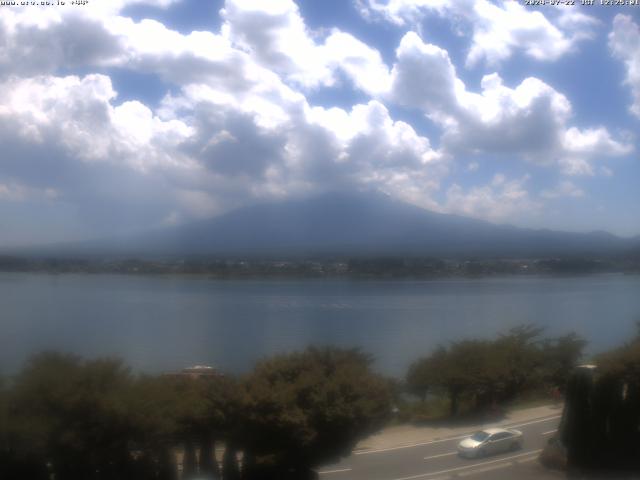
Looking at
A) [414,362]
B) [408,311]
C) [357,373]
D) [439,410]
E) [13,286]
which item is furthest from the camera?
[408,311]

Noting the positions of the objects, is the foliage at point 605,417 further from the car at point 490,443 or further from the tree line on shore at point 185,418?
the tree line on shore at point 185,418

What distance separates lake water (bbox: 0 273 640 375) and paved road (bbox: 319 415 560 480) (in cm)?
256

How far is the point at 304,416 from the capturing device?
9930 mm

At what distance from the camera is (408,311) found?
1471 inches

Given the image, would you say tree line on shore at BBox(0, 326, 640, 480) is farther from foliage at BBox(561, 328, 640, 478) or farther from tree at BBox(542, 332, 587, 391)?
tree at BBox(542, 332, 587, 391)

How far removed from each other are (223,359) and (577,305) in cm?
2629

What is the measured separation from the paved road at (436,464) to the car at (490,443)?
14 centimetres

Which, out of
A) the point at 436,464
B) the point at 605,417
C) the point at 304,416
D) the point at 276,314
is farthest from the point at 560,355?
the point at 276,314

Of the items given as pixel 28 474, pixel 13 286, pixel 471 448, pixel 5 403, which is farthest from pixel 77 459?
pixel 13 286

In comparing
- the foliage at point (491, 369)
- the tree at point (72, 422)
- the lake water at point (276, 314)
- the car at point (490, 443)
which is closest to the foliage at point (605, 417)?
the car at point (490, 443)

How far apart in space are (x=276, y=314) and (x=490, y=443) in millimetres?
22781

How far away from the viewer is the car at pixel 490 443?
10812 mm

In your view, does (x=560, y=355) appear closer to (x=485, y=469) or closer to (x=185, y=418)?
(x=485, y=469)

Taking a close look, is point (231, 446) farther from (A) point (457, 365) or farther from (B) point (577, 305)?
(B) point (577, 305)
